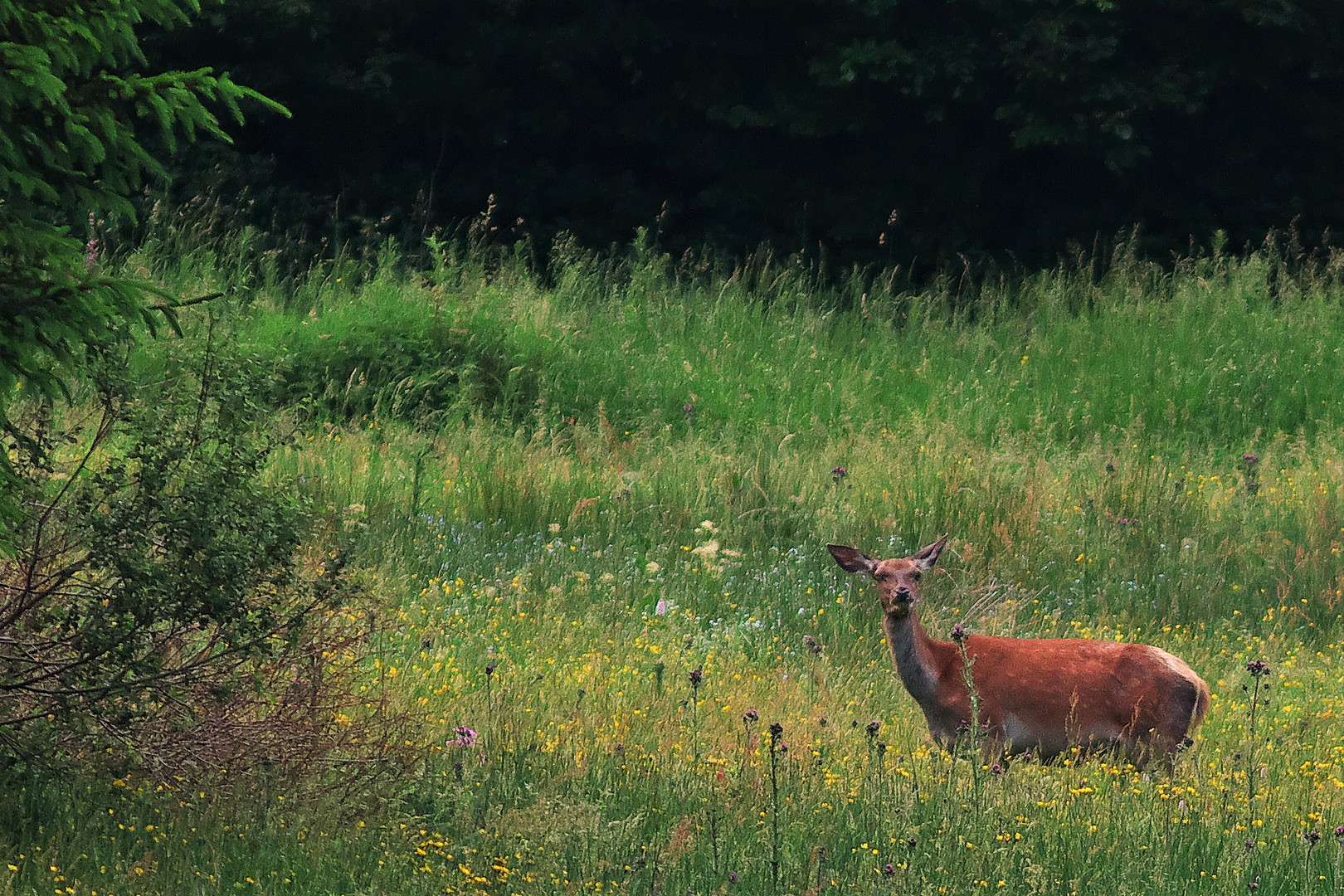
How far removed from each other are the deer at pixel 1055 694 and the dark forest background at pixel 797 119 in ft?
46.2

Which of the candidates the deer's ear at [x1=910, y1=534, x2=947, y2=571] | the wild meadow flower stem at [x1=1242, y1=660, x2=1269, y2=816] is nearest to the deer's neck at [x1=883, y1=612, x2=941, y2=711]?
the deer's ear at [x1=910, y1=534, x2=947, y2=571]

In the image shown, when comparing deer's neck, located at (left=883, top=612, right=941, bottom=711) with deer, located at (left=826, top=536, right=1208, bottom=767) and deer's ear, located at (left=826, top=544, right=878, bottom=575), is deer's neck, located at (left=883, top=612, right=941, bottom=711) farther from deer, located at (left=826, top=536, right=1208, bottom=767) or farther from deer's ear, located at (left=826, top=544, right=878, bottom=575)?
deer's ear, located at (left=826, top=544, right=878, bottom=575)

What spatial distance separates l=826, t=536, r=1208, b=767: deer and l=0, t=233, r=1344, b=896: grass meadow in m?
0.16

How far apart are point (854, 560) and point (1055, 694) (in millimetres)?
1039

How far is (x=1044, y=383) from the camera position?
13.7 metres

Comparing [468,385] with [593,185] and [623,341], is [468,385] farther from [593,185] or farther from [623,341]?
[593,185]

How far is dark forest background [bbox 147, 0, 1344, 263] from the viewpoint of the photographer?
1988 centimetres

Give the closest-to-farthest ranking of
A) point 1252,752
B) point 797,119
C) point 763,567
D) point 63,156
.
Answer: point 63,156 < point 1252,752 < point 763,567 < point 797,119

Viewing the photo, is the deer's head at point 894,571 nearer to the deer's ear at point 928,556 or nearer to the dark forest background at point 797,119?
the deer's ear at point 928,556

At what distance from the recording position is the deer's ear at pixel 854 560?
6.54 meters

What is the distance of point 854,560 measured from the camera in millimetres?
6633

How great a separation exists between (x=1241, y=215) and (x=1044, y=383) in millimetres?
8951

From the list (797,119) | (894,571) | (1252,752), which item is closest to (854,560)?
(894,571)

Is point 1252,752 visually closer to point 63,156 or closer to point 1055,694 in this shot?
point 1055,694
